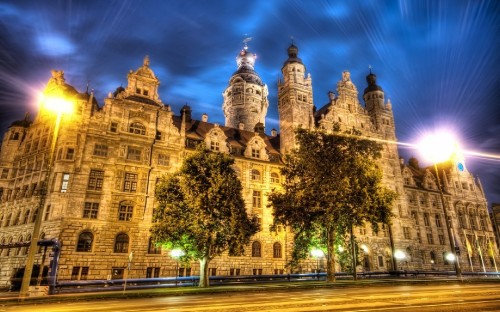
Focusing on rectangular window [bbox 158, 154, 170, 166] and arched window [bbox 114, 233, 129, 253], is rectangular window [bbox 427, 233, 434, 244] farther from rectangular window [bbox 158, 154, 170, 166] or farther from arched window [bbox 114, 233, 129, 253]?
arched window [bbox 114, 233, 129, 253]

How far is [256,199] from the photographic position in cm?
4344

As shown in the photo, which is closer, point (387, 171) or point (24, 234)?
point (24, 234)

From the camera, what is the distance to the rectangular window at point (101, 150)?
118 feet

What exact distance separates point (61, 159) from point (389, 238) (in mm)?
49137

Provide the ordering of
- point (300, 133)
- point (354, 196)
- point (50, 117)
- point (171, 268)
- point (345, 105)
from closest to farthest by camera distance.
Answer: point (354, 196) < point (300, 133) < point (171, 268) < point (50, 117) < point (345, 105)

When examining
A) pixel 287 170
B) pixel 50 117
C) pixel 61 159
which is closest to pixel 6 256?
pixel 61 159

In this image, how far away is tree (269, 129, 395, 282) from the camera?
28.7 m

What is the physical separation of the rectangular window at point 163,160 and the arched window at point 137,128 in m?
3.70

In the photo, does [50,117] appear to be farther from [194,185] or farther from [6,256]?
[194,185]

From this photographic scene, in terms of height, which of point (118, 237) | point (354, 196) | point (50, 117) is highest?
point (50, 117)

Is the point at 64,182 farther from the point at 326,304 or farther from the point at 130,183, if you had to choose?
the point at 326,304

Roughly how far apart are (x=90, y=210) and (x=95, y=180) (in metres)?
3.47

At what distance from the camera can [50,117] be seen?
132 ft

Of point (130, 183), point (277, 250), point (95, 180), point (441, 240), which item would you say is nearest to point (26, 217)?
point (95, 180)
